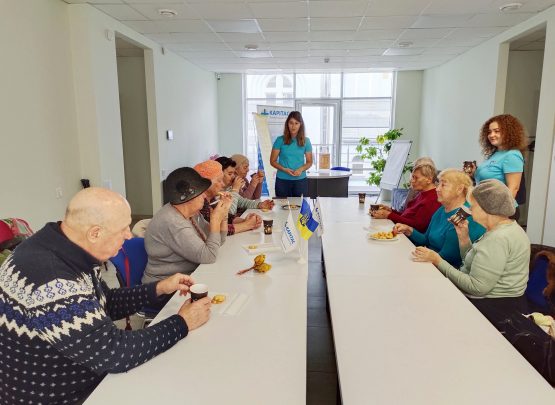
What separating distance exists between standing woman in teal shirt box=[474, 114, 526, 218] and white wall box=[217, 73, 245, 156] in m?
6.75

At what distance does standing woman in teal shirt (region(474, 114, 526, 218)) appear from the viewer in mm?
3227

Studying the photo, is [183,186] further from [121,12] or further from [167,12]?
[121,12]

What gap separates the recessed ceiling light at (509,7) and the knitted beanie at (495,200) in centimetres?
306

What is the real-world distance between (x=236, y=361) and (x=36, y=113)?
3.22 metres

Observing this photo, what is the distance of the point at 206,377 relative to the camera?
117cm

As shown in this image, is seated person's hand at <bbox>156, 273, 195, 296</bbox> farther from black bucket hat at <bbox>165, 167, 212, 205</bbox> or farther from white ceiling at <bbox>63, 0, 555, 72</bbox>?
white ceiling at <bbox>63, 0, 555, 72</bbox>

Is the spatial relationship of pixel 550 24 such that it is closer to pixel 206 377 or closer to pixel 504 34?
pixel 504 34

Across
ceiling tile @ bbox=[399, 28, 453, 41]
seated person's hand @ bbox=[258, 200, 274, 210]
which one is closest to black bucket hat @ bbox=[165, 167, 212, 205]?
seated person's hand @ bbox=[258, 200, 274, 210]

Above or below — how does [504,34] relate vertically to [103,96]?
above

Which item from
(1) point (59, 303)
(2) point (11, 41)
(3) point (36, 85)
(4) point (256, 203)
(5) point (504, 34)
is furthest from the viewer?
(5) point (504, 34)

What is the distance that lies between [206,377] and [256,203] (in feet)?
8.64

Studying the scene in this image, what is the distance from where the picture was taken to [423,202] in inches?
120

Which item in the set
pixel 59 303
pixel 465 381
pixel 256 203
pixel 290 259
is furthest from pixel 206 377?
pixel 256 203

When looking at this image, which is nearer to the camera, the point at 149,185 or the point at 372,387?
the point at 372,387
